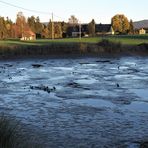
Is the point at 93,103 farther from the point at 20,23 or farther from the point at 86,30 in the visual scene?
the point at 86,30

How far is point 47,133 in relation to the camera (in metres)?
13.1

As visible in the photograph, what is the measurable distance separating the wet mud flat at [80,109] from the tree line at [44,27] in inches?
3322

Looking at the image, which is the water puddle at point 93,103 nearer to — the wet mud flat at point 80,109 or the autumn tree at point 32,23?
the wet mud flat at point 80,109

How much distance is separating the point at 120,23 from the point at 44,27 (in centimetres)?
2683

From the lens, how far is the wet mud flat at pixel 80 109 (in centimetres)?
1257

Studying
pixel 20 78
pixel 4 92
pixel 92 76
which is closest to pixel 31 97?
pixel 4 92

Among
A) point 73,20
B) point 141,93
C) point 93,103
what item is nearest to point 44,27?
point 73,20

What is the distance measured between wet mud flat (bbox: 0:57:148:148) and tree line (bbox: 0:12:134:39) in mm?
84372

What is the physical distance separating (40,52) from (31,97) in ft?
109

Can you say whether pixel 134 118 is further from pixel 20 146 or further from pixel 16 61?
pixel 16 61

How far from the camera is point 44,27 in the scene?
153m

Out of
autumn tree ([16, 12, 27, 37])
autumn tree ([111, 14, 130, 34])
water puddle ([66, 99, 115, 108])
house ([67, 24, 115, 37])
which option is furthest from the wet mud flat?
autumn tree ([111, 14, 130, 34])

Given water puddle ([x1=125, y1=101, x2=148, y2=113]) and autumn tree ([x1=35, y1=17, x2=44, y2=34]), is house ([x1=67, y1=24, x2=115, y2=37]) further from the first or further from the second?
water puddle ([x1=125, y1=101, x2=148, y2=113])

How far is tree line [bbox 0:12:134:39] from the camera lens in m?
127
